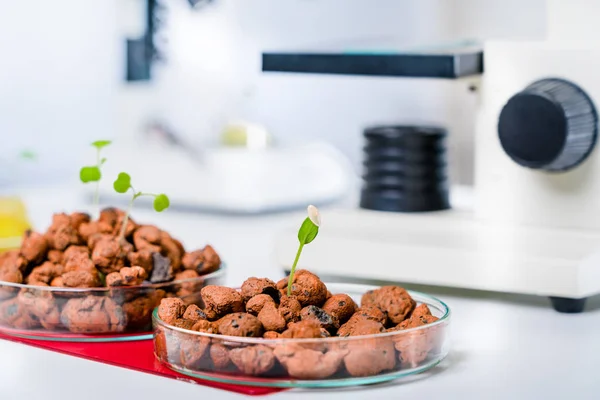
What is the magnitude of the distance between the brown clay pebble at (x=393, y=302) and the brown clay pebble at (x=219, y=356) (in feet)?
0.53

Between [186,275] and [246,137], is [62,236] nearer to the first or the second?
[186,275]

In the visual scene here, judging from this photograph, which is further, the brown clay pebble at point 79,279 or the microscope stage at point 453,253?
the microscope stage at point 453,253

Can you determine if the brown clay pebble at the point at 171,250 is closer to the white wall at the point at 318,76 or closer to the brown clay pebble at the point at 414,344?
the brown clay pebble at the point at 414,344

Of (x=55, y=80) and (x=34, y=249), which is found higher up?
(x=55, y=80)

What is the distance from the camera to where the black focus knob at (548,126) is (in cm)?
93

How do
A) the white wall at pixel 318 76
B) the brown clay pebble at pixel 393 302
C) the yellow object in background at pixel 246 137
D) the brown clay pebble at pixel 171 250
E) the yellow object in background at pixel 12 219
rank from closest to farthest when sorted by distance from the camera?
1. the brown clay pebble at pixel 393 302
2. the brown clay pebble at pixel 171 250
3. the yellow object in background at pixel 12 219
4. the yellow object in background at pixel 246 137
5. the white wall at pixel 318 76

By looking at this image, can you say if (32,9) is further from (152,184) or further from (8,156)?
(152,184)

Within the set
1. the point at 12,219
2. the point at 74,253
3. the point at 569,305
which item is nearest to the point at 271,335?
the point at 74,253

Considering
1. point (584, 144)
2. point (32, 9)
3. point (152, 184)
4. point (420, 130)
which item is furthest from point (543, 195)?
point (32, 9)

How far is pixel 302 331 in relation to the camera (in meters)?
0.68

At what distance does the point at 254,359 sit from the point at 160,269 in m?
0.22

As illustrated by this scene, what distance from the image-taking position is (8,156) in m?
2.07

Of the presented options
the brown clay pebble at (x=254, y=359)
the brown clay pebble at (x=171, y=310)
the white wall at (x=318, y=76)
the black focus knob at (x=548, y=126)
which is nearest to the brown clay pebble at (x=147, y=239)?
the brown clay pebble at (x=171, y=310)

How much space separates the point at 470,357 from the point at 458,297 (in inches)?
9.1
